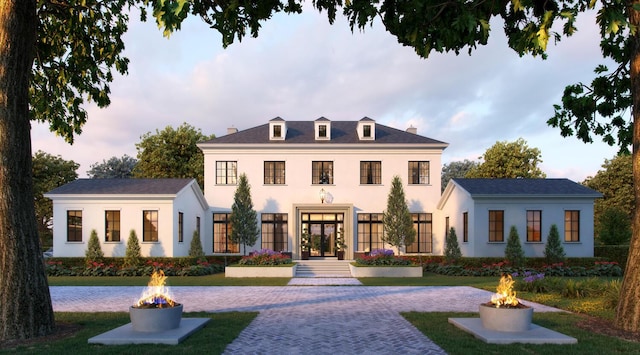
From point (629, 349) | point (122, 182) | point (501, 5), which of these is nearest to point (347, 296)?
point (629, 349)

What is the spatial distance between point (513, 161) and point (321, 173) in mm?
22983

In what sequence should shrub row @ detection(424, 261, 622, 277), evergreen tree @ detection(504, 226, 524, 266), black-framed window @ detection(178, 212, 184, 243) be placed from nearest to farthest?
shrub row @ detection(424, 261, 622, 277)
evergreen tree @ detection(504, 226, 524, 266)
black-framed window @ detection(178, 212, 184, 243)

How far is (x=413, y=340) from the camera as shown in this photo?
9.80 meters

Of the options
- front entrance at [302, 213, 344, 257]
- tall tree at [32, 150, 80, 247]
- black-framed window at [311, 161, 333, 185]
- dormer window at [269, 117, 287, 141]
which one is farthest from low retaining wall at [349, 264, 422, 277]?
tall tree at [32, 150, 80, 247]

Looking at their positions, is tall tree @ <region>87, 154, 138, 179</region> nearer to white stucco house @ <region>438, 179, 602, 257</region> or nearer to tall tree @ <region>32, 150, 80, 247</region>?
tall tree @ <region>32, 150, 80, 247</region>

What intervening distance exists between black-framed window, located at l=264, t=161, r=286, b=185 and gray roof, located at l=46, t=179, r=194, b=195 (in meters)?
4.79

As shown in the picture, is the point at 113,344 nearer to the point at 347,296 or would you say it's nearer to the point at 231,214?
the point at 347,296

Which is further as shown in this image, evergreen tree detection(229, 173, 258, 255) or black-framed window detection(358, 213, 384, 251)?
black-framed window detection(358, 213, 384, 251)

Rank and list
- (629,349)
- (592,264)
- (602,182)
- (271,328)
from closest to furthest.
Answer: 1. (629,349)
2. (271,328)
3. (592,264)
4. (602,182)

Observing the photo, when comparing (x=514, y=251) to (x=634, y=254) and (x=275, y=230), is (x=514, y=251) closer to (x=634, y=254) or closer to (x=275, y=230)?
(x=275, y=230)

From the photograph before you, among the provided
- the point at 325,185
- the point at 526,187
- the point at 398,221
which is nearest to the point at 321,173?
the point at 325,185

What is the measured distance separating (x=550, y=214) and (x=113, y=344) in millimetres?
25102

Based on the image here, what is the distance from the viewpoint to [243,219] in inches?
1204

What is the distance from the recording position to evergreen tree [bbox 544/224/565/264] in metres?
27.2
